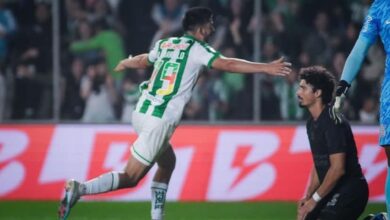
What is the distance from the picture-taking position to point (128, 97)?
13828 millimetres

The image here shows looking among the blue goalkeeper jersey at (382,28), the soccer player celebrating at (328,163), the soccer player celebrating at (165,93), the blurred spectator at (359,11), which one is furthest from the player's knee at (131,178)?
the blurred spectator at (359,11)

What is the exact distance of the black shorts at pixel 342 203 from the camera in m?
7.40

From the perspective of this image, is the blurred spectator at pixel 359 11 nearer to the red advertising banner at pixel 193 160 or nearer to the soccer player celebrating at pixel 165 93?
the red advertising banner at pixel 193 160

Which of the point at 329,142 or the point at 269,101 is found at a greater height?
the point at 329,142

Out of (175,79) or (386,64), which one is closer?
(386,64)

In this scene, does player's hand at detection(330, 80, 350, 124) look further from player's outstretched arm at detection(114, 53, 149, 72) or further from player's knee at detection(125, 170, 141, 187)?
player's outstretched arm at detection(114, 53, 149, 72)

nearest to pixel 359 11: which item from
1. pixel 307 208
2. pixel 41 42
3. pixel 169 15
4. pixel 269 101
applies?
pixel 269 101

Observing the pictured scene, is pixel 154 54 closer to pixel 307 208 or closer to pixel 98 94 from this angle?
pixel 307 208

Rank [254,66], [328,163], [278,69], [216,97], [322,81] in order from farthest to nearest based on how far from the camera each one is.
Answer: [216,97] → [254,66] → [278,69] → [322,81] → [328,163]

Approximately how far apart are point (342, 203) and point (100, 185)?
6.64 ft

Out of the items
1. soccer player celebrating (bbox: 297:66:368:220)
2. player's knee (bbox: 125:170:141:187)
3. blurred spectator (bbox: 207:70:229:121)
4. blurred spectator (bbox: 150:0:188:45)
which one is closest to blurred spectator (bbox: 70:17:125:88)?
blurred spectator (bbox: 150:0:188:45)

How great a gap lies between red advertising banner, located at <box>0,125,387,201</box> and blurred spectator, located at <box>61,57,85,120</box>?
0.77 m

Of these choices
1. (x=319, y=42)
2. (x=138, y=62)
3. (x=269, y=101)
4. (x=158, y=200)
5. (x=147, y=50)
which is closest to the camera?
(x=158, y=200)

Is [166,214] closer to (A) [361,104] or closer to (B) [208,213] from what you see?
(B) [208,213]
